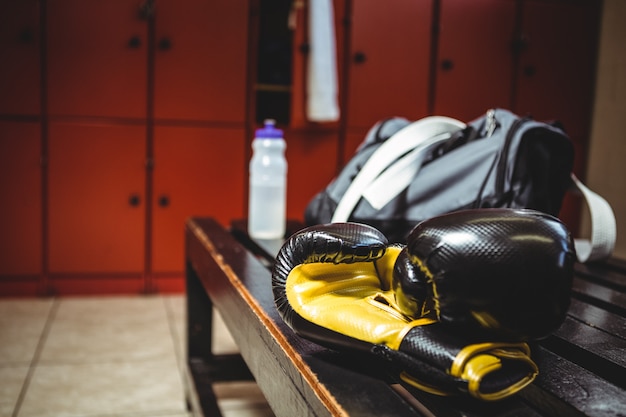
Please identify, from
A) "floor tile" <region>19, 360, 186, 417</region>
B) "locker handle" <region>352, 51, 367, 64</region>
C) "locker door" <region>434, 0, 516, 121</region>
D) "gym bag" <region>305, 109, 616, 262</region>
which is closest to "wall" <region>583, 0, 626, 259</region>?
"locker door" <region>434, 0, 516, 121</region>

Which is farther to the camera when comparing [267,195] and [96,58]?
[96,58]

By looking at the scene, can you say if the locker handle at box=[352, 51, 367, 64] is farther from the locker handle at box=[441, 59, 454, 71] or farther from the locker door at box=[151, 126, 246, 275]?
the locker door at box=[151, 126, 246, 275]

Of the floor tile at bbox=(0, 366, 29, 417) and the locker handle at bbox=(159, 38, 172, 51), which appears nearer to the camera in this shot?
the floor tile at bbox=(0, 366, 29, 417)

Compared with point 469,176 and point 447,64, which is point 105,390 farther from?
point 447,64

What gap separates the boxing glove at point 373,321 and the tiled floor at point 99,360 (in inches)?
36.6

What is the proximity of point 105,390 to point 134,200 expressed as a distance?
106 centimetres

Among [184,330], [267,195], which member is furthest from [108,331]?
[267,195]

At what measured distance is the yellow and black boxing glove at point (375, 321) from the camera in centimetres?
45

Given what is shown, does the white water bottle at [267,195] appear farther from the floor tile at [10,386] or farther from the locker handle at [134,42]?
the locker handle at [134,42]

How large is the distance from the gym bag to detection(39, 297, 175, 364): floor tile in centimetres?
101

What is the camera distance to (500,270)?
450 mm

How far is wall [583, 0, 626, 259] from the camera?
2.83 metres

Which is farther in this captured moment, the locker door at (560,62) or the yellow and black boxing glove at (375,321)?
the locker door at (560,62)

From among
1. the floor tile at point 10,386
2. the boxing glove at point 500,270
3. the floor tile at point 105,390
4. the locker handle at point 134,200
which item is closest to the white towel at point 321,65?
the locker handle at point 134,200
